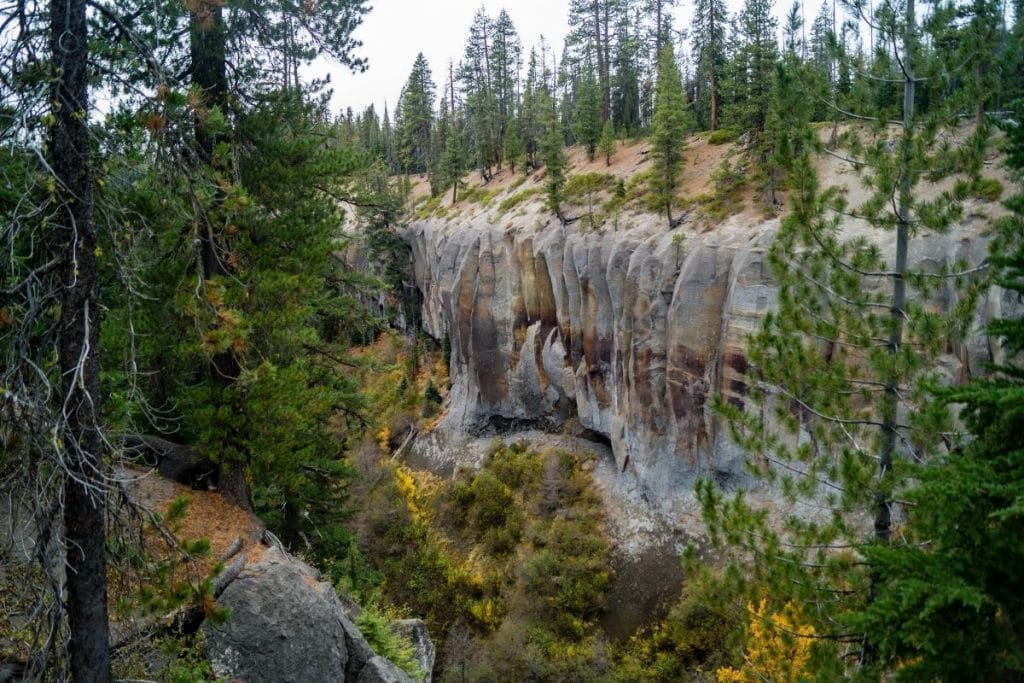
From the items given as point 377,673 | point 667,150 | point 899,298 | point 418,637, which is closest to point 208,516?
point 377,673

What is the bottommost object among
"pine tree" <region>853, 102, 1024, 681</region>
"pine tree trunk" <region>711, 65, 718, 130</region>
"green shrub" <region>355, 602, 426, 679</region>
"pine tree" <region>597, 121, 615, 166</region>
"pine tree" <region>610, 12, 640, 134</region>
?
"green shrub" <region>355, 602, 426, 679</region>

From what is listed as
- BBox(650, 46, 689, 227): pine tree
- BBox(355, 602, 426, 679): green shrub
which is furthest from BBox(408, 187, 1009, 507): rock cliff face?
BBox(355, 602, 426, 679): green shrub

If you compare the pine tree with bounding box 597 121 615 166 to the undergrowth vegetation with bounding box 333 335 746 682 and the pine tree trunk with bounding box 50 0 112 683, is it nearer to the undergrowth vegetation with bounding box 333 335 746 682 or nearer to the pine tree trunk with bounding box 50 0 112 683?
the undergrowth vegetation with bounding box 333 335 746 682

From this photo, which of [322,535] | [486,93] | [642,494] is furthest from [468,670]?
[486,93]

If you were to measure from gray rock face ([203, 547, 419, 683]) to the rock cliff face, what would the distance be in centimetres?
1293

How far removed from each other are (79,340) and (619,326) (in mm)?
20811

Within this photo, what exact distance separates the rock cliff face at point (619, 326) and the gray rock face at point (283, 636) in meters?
12.9

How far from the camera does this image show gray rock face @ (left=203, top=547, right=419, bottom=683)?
264 inches

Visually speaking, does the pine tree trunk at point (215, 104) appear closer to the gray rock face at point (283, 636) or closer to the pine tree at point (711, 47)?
the gray rock face at point (283, 636)

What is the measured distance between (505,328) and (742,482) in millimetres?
13957

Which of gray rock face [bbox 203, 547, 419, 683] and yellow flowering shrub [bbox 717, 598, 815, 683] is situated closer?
gray rock face [bbox 203, 547, 419, 683]

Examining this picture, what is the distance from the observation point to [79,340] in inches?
151

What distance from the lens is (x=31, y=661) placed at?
3721 mm

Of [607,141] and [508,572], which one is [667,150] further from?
[508,572]
